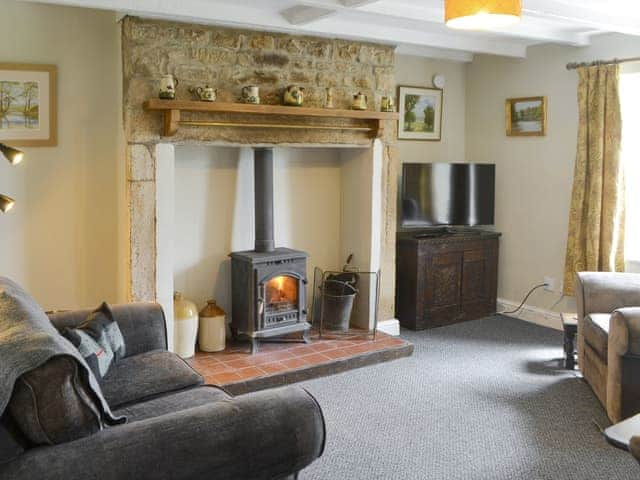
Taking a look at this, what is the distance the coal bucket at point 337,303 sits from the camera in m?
4.87

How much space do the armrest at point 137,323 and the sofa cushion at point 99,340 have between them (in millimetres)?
87

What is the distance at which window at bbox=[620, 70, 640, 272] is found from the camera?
498cm

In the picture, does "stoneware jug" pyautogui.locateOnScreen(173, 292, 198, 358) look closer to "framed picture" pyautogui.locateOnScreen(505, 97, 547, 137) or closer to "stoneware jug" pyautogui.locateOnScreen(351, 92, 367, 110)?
"stoneware jug" pyautogui.locateOnScreen(351, 92, 367, 110)

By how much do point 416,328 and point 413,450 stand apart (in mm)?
2156

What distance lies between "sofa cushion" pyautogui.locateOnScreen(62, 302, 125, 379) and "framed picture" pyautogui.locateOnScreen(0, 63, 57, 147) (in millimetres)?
1432

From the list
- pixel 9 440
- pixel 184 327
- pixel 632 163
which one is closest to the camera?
pixel 9 440

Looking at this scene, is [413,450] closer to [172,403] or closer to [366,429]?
[366,429]

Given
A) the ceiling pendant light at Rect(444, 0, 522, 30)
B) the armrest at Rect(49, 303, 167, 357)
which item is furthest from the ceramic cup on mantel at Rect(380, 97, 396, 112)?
the ceiling pendant light at Rect(444, 0, 522, 30)

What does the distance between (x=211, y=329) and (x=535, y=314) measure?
2798 mm

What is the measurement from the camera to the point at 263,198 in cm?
457

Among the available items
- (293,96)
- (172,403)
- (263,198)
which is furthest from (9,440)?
(293,96)

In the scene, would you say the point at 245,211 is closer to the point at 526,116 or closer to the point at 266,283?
the point at 266,283

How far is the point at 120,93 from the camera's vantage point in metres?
4.10

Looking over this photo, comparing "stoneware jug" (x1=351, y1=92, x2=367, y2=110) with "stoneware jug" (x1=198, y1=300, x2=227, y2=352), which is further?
"stoneware jug" (x1=351, y1=92, x2=367, y2=110)
